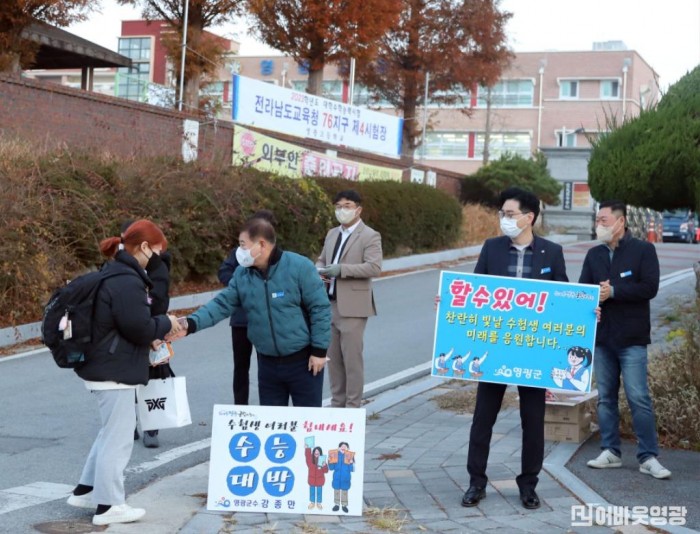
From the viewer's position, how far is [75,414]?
9172 mm

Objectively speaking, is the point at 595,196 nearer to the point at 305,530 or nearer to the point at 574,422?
the point at 574,422

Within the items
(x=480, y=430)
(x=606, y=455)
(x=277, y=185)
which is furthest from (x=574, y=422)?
(x=277, y=185)

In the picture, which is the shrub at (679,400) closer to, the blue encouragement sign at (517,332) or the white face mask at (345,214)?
the blue encouragement sign at (517,332)

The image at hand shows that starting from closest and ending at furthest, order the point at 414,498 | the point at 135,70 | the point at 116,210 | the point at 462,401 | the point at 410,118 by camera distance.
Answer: the point at 414,498 < the point at 462,401 < the point at 116,210 < the point at 410,118 < the point at 135,70

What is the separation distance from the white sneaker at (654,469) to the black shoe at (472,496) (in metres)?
1.34

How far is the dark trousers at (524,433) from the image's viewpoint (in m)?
6.27

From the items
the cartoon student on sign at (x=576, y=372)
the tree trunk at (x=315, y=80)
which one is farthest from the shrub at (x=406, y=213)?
the cartoon student on sign at (x=576, y=372)

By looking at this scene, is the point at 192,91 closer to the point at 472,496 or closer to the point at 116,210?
the point at 116,210

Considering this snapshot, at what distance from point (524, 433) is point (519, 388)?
11.8 inches

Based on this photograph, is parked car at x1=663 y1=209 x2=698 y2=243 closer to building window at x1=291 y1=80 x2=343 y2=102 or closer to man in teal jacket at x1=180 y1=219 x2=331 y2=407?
building window at x1=291 y1=80 x2=343 y2=102

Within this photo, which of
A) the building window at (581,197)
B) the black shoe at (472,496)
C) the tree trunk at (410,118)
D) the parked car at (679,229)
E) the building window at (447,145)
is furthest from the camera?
the building window at (447,145)

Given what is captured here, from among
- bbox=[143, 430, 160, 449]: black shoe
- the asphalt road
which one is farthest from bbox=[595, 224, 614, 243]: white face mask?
bbox=[143, 430, 160, 449]: black shoe

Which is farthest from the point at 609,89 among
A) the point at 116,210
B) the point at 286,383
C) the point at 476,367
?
the point at 286,383

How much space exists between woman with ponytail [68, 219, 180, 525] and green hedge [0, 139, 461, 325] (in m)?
7.79
